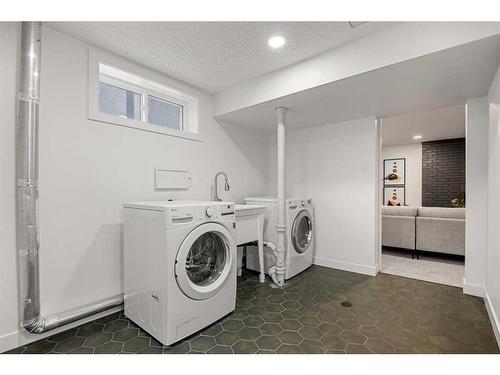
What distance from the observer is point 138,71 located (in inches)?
93.9

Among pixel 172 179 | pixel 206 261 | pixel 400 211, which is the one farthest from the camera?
pixel 400 211

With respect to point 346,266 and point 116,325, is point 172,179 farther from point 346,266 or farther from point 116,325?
point 346,266

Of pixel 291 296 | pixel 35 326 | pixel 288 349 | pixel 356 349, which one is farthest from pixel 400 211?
pixel 35 326

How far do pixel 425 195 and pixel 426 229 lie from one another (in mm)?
3495

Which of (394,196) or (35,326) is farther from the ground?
(394,196)

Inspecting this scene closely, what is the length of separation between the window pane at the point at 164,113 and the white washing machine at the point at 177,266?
43.4 inches

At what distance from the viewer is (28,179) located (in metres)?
1.68

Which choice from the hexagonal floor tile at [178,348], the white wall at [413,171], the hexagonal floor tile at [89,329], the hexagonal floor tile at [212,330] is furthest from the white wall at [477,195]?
the white wall at [413,171]

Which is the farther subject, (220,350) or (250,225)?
(250,225)

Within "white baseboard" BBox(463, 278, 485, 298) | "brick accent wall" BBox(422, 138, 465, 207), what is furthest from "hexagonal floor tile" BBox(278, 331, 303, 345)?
"brick accent wall" BBox(422, 138, 465, 207)

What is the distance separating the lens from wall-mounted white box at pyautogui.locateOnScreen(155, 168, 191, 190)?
2.56m

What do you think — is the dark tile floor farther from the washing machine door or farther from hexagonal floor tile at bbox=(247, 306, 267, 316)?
the washing machine door

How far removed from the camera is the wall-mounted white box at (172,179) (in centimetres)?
256

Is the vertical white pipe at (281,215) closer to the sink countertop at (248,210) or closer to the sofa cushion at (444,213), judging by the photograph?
the sink countertop at (248,210)
